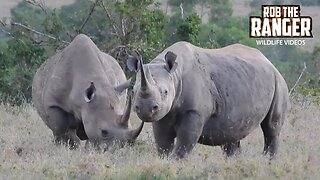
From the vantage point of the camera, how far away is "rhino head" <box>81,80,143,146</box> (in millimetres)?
11797

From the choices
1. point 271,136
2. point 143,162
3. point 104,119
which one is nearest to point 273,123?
point 271,136

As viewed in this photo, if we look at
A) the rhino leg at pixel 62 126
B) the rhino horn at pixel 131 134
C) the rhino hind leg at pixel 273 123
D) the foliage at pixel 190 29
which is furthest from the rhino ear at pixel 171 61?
the foliage at pixel 190 29

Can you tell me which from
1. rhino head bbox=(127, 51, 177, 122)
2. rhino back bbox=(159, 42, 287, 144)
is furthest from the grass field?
rhino head bbox=(127, 51, 177, 122)

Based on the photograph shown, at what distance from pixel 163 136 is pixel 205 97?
59cm

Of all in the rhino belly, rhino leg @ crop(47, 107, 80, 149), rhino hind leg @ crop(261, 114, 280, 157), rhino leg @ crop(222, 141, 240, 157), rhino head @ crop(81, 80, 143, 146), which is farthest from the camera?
rhino leg @ crop(47, 107, 80, 149)

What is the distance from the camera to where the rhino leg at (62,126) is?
12.3 metres

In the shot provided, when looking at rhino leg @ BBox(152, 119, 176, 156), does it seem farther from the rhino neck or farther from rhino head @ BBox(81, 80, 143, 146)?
rhino head @ BBox(81, 80, 143, 146)

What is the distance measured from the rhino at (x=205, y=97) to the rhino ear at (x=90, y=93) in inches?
61.1

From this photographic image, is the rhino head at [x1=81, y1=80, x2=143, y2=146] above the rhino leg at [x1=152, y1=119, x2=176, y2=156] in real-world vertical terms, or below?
below

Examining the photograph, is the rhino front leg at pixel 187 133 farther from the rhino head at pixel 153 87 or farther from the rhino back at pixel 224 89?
the rhino head at pixel 153 87

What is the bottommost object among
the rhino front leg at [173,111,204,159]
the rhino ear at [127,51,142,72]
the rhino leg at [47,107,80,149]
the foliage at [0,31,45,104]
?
the foliage at [0,31,45,104]

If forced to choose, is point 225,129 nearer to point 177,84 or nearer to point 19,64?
point 177,84

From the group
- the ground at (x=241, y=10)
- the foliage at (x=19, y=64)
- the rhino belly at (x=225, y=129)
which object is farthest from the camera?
the ground at (x=241, y=10)

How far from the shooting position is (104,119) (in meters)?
11.9
